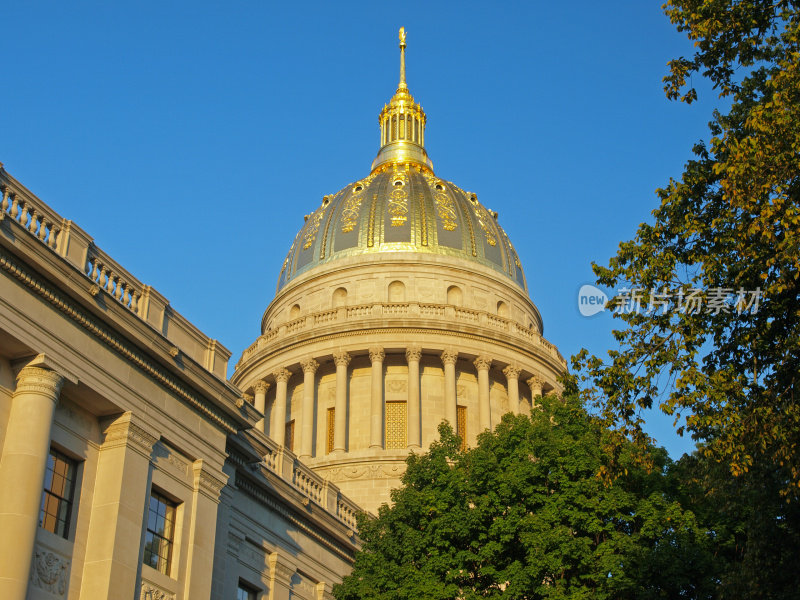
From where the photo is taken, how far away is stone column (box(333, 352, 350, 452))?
5791cm

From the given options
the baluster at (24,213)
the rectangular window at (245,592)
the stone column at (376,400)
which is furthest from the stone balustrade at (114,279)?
the stone column at (376,400)

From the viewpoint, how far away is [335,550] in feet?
119

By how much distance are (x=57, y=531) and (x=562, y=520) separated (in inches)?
528

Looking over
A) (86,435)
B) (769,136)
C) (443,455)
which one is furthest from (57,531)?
(769,136)

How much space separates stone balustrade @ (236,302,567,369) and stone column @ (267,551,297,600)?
27669mm

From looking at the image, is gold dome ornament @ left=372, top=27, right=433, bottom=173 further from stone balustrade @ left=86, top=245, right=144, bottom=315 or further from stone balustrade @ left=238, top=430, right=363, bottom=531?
stone balustrade @ left=86, top=245, right=144, bottom=315

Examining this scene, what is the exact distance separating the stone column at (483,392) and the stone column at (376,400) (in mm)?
5040

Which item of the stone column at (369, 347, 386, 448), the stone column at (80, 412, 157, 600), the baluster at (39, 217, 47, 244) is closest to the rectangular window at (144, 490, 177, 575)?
the stone column at (80, 412, 157, 600)

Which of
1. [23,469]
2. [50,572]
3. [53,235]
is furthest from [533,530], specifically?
[53,235]

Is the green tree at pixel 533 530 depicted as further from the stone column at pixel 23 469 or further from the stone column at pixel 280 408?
the stone column at pixel 280 408

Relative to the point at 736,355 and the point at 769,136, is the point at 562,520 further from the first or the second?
the point at 769,136

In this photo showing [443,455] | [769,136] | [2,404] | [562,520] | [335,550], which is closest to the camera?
[769,136]

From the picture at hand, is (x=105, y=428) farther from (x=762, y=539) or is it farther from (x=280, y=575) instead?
(x=762, y=539)

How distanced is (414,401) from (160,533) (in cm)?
3264
